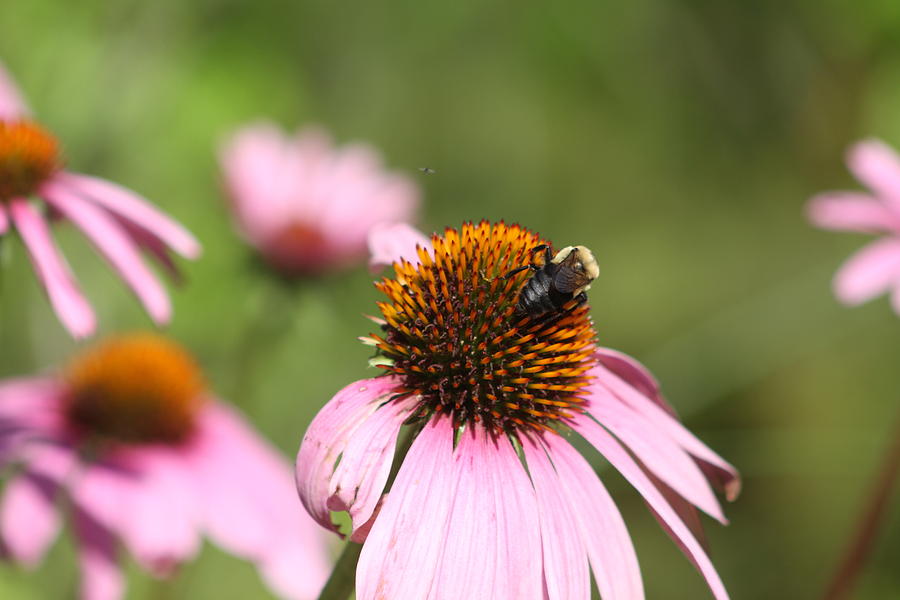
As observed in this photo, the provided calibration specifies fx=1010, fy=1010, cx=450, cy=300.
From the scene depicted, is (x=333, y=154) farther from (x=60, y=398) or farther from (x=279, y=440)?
(x=60, y=398)

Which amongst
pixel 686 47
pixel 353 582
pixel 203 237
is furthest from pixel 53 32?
pixel 353 582

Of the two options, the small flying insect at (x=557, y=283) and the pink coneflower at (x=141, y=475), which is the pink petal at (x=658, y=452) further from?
the pink coneflower at (x=141, y=475)

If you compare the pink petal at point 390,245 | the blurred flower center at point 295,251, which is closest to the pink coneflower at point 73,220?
the pink petal at point 390,245

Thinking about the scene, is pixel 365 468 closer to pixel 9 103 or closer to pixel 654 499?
pixel 654 499

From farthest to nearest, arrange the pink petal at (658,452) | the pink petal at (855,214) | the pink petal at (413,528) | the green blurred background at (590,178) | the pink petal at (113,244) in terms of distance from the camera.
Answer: the green blurred background at (590,178)
the pink petal at (855,214)
the pink petal at (113,244)
the pink petal at (658,452)
the pink petal at (413,528)

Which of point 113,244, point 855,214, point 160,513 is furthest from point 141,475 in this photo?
point 855,214
